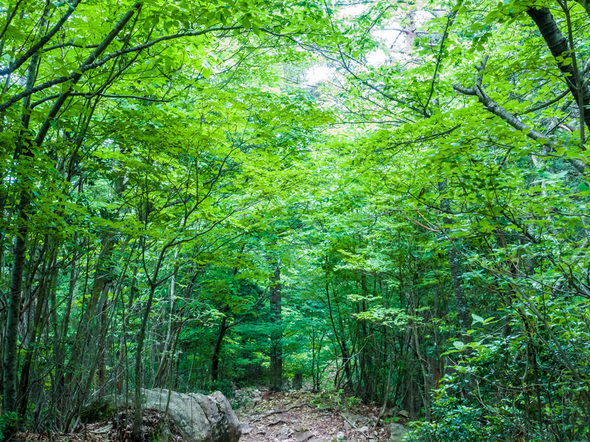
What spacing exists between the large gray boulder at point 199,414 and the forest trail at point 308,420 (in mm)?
1785

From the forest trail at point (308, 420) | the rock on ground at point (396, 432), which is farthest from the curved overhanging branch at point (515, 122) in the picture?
the forest trail at point (308, 420)

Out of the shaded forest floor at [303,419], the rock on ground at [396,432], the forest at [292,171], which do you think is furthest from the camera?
the shaded forest floor at [303,419]

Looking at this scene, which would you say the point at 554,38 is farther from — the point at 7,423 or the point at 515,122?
the point at 7,423

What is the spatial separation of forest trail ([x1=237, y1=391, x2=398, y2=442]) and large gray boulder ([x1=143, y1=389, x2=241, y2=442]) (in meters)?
1.79

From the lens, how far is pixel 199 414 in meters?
6.13

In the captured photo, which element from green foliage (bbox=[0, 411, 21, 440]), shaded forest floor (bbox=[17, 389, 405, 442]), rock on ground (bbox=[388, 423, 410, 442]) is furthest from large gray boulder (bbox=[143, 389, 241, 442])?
rock on ground (bbox=[388, 423, 410, 442])

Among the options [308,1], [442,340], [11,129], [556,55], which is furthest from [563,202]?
[442,340]

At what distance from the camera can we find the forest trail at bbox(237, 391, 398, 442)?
810 cm

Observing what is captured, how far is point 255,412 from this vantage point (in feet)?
33.0

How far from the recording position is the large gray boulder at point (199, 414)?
5672mm

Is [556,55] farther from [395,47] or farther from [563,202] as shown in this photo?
[395,47]

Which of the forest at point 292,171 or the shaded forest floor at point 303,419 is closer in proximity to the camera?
the forest at point 292,171

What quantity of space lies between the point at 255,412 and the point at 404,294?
518 cm

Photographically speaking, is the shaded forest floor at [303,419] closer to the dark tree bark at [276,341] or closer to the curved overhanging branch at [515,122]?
the dark tree bark at [276,341]
